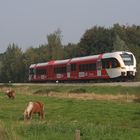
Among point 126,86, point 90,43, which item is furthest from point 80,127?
point 90,43

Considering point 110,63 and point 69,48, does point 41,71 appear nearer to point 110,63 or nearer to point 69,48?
point 110,63

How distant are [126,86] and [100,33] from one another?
184ft

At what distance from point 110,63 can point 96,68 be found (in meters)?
2.71

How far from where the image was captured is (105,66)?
185 ft

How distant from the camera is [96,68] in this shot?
58.2m

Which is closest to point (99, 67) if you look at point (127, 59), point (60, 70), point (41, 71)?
point (127, 59)

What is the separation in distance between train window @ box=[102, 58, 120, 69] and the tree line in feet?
98.0

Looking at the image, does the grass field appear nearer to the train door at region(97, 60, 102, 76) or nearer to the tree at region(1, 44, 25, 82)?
the train door at region(97, 60, 102, 76)

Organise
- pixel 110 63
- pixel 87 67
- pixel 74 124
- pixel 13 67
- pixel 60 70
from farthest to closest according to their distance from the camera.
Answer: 1. pixel 13 67
2. pixel 60 70
3. pixel 87 67
4. pixel 110 63
5. pixel 74 124

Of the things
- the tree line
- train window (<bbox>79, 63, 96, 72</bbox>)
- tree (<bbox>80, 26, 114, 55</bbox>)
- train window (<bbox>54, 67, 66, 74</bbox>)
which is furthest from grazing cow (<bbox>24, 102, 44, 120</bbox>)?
tree (<bbox>80, 26, 114, 55</bbox>)

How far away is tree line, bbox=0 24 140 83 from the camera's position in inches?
3915

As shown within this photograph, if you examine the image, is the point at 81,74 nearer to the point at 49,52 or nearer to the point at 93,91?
the point at 93,91

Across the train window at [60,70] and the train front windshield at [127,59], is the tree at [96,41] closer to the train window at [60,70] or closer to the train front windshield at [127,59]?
the train window at [60,70]

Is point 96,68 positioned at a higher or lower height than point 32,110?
higher
